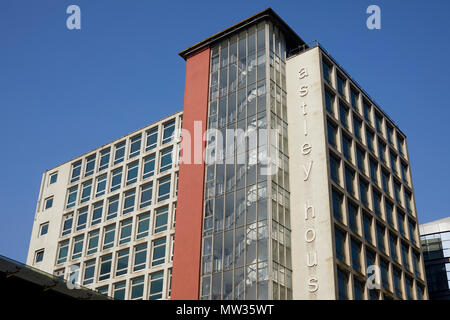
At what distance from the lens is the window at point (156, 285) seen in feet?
208

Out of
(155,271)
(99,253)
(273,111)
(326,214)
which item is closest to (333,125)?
(273,111)

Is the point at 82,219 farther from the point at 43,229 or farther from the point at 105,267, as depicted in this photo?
the point at 105,267

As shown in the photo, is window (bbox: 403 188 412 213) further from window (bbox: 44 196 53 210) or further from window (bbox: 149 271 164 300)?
window (bbox: 44 196 53 210)

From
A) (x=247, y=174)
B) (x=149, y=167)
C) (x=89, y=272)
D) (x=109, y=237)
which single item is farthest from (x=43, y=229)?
(x=247, y=174)

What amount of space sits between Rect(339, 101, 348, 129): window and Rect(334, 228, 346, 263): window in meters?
12.3

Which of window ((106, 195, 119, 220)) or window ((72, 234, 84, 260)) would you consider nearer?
window ((106, 195, 119, 220))

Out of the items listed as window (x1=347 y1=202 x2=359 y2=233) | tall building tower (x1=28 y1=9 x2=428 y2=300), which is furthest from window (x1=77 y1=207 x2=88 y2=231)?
window (x1=347 y1=202 x2=359 y2=233)

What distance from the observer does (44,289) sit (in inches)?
1495

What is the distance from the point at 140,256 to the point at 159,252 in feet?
9.09

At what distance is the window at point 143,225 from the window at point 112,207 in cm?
421

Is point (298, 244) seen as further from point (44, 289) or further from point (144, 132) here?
point (144, 132)

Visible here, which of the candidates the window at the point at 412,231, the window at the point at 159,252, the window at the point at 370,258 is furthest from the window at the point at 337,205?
the window at the point at 159,252

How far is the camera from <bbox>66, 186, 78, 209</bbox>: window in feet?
257

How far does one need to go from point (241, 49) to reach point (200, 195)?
1535cm
